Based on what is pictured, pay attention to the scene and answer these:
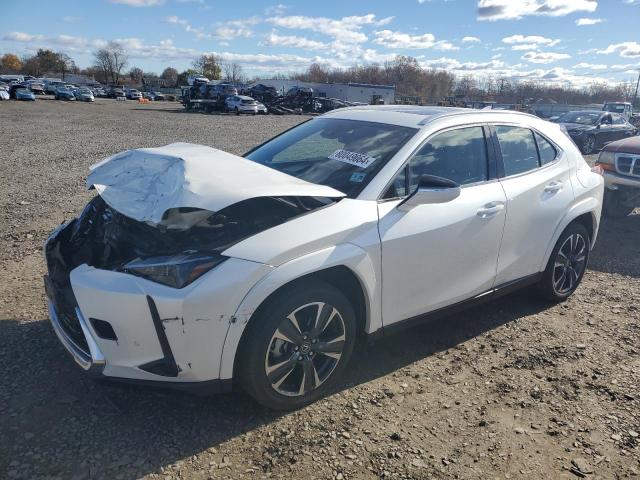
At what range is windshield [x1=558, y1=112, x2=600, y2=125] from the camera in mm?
17703

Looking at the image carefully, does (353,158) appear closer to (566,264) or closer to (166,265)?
(166,265)

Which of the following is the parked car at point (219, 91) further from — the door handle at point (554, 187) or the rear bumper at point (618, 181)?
the door handle at point (554, 187)

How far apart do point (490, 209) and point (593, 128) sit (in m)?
16.3

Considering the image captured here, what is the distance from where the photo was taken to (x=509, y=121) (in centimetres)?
411

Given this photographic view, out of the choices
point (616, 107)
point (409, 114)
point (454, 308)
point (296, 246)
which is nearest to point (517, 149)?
point (409, 114)

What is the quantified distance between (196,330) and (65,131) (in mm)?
19707

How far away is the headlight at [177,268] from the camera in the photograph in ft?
8.07

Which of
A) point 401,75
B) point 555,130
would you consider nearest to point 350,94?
point 401,75

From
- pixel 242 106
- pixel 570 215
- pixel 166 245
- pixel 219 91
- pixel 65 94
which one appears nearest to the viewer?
pixel 166 245

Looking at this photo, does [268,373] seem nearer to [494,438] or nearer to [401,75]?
[494,438]

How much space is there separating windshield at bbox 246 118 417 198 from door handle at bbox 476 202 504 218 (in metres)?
0.75

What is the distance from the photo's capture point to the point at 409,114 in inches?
150

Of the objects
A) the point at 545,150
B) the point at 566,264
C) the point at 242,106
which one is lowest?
the point at 566,264

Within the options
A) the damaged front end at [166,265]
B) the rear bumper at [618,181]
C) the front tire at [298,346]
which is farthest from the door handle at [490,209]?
the rear bumper at [618,181]
